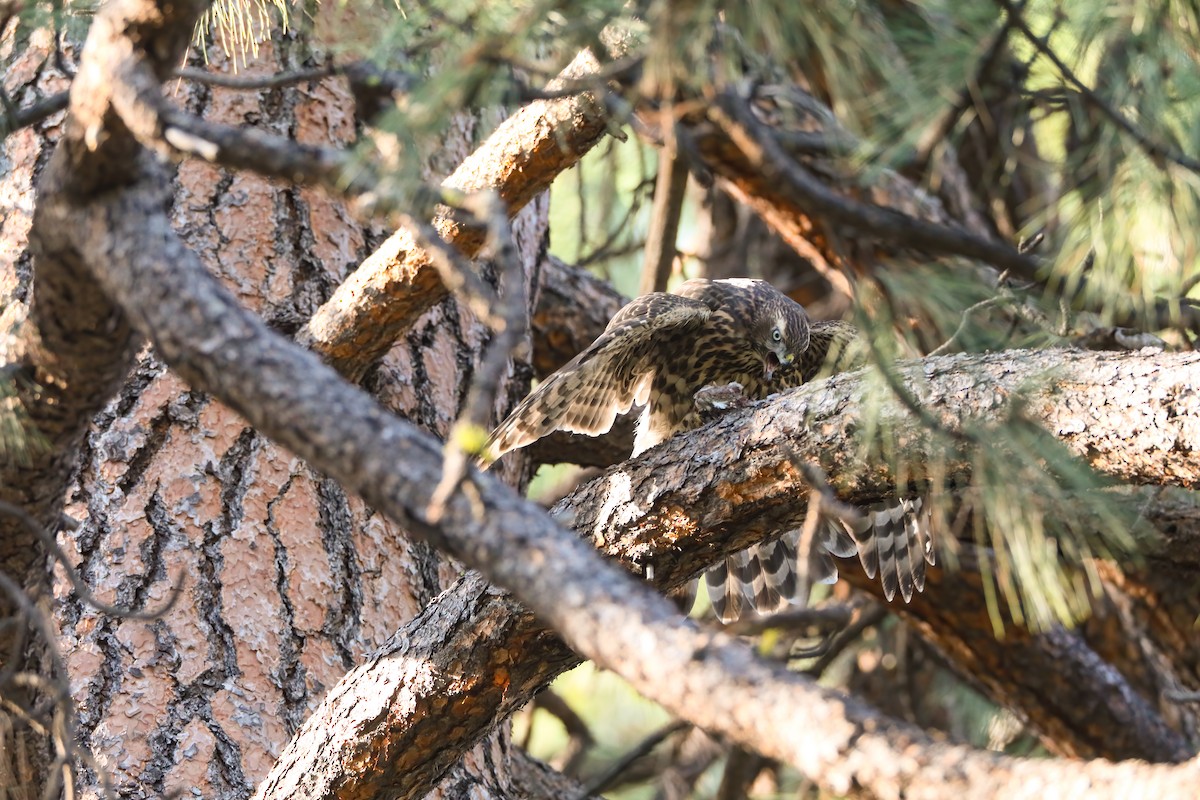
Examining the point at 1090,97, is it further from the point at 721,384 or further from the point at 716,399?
the point at 721,384

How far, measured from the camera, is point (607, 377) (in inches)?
121

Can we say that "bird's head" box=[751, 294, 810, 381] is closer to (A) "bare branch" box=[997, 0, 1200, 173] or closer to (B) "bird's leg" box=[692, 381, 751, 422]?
(B) "bird's leg" box=[692, 381, 751, 422]

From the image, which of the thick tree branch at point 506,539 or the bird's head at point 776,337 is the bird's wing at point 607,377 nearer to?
the bird's head at point 776,337

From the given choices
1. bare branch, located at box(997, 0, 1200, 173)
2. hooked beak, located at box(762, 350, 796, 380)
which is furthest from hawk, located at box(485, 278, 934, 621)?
bare branch, located at box(997, 0, 1200, 173)

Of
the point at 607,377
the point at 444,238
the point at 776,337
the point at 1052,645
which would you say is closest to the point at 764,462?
the point at 444,238

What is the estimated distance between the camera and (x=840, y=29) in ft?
6.89

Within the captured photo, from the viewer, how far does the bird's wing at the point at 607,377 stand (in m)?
2.67

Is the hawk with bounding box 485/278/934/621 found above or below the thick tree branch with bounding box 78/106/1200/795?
below

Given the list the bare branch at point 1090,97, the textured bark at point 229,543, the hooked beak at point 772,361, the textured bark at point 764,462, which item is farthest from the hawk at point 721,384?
the bare branch at point 1090,97

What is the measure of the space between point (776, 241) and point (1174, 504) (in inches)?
107

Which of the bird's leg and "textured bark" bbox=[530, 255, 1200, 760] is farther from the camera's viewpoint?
"textured bark" bbox=[530, 255, 1200, 760]

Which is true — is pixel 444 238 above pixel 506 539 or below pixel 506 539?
above

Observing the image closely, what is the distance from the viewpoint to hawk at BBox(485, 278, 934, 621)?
2.78 m

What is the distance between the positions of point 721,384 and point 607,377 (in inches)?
19.1
